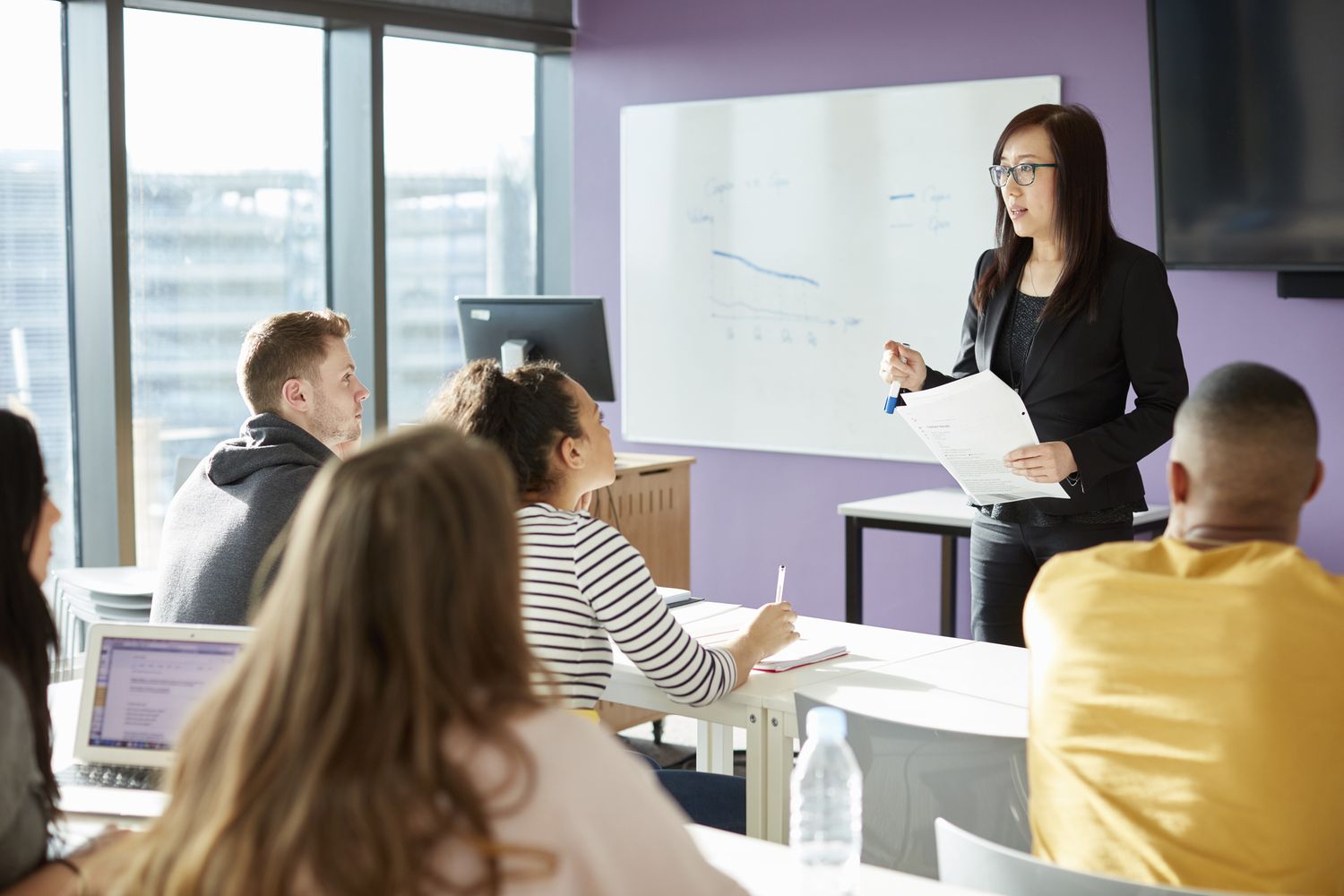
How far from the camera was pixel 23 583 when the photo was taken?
149 cm

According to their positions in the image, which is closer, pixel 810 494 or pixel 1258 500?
pixel 1258 500

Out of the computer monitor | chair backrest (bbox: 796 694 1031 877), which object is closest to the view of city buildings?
the computer monitor

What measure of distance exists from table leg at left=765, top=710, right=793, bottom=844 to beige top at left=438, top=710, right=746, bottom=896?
3.82 ft

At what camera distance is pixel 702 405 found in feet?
17.7

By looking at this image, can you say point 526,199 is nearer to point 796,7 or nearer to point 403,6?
point 403,6

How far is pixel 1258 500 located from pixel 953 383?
1056 millimetres

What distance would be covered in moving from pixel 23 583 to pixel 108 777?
52 centimetres

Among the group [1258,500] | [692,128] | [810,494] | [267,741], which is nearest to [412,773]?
[267,741]

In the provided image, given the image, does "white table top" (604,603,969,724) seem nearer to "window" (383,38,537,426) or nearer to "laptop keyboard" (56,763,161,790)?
"laptop keyboard" (56,763,161,790)

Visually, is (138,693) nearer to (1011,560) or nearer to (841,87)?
(1011,560)

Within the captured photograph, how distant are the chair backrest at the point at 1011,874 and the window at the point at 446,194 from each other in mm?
4080

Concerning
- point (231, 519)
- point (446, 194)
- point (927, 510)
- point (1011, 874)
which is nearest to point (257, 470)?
point (231, 519)

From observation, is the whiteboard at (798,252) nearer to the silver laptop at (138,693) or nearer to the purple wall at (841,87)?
the purple wall at (841,87)

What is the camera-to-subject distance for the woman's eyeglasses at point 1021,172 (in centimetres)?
274
